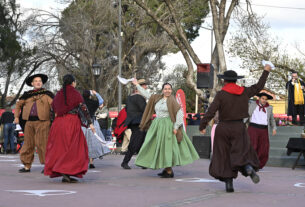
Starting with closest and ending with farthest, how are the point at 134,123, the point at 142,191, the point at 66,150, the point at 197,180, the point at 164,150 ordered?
1. the point at 142,191
2. the point at 66,150
3. the point at 197,180
4. the point at 164,150
5. the point at 134,123

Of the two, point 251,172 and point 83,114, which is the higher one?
point 83,114

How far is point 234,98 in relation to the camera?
9352 mm

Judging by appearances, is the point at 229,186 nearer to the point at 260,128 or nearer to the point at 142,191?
the point at 142,191

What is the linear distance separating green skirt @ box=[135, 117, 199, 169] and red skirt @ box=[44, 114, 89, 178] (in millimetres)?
1557

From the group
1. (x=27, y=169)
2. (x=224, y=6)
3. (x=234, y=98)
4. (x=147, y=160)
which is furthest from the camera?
(x=224, y=6)

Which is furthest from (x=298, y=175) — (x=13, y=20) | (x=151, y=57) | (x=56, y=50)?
(x=13, y=20)

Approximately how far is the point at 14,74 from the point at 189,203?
38728 mm

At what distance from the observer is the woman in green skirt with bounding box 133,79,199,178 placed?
1191 cm

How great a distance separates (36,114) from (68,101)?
5.63 ft

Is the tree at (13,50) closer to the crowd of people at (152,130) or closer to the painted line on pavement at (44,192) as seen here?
the crowd of people at (152,130)

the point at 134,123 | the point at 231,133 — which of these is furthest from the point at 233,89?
the point at 134,123

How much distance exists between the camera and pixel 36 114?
40.8 ft

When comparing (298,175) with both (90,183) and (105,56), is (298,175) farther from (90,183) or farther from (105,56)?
(105,56)

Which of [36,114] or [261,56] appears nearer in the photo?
[36,114]
